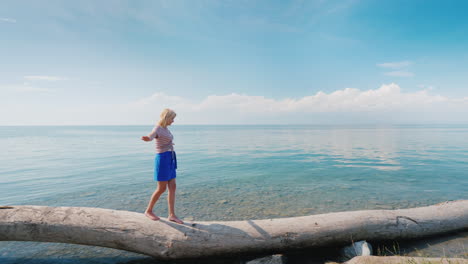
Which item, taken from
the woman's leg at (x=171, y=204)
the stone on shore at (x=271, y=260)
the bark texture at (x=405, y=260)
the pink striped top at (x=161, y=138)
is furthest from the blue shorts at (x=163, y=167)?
the bark texture at (x=405, y=260)

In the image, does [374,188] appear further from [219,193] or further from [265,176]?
[219,193]

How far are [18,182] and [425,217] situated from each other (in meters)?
21.8

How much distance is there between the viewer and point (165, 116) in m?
5.46

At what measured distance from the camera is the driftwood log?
533 cm

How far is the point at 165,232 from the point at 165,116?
8.89 ft

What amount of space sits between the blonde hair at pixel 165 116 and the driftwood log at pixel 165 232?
2380mm

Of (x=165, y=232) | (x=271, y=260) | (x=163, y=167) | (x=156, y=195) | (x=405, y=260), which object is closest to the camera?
(x=405, y=260)

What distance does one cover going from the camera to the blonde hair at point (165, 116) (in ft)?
17.9

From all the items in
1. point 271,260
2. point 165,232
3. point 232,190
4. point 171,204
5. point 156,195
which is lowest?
point 232,190

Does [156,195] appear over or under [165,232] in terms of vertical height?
over

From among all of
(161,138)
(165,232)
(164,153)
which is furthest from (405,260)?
(161,138)

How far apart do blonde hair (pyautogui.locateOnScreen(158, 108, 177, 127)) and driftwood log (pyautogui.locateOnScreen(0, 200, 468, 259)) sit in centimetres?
238

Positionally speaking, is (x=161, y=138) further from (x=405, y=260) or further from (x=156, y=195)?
(x=405, y=260)

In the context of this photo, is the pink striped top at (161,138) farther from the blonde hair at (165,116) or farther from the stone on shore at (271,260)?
the stone on shore at (271,260)
